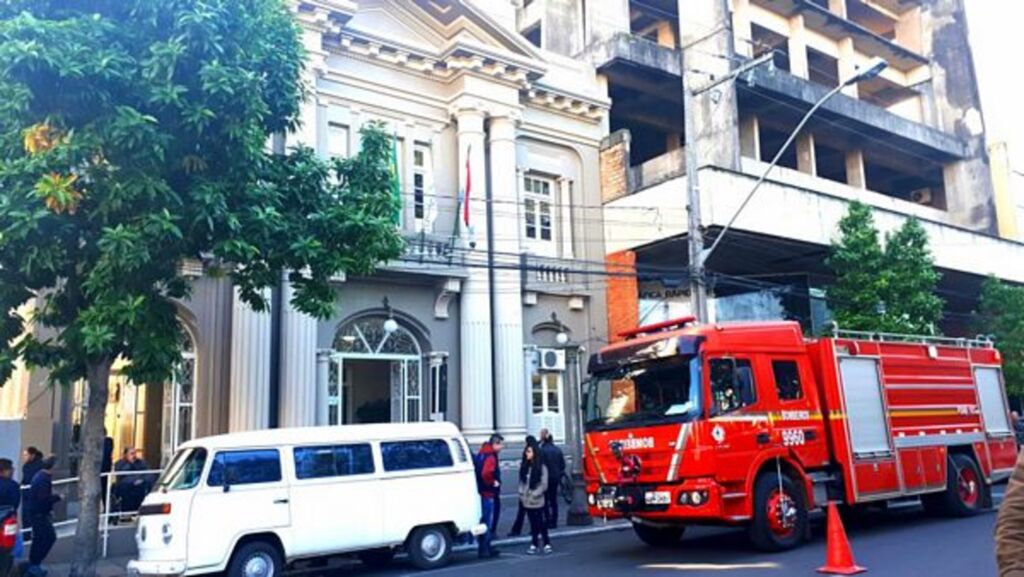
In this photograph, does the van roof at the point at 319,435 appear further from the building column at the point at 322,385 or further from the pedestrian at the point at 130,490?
the building column at the point at 322,385

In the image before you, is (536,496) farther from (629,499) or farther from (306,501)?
(306,501)

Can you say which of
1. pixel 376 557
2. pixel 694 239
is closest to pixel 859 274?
pixel 694 239

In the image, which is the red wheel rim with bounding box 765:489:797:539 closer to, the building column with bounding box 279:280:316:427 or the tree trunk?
the tree trunk

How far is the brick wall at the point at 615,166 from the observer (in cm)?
2233

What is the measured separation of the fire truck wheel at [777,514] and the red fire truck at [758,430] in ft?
0.06

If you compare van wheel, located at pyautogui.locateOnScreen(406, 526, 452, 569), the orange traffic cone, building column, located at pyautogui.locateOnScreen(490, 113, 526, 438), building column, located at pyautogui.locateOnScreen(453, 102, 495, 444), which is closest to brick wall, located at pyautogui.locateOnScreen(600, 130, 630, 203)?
building column, located at pyautogui.locateOnScreen(490, 113, 526, 438)

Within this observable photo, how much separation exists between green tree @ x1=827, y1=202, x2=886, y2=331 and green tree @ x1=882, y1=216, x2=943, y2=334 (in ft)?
0.77

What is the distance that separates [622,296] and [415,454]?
1131 centimetres

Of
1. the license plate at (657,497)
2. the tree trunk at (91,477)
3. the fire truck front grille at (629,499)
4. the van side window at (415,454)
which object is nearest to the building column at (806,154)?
the fire truck front grille at (629,499)

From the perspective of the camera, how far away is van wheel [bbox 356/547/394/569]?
39.9ft

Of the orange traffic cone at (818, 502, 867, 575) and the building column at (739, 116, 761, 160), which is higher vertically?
the building column at (739, 116, 761, 160)

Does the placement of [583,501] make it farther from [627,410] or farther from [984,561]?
[984,561]

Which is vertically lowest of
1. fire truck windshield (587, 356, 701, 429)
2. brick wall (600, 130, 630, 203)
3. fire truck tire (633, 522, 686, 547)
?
fire truck tire (633, 522, 686, 547)

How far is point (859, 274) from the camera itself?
2192 centimetres
